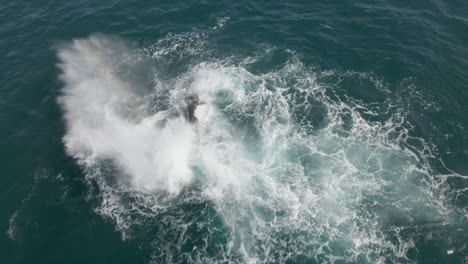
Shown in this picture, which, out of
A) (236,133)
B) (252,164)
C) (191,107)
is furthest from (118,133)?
(252,164)

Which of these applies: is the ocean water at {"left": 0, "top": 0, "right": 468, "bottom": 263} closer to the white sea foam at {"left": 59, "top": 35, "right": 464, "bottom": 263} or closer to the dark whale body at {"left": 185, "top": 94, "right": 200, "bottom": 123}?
the white sea foam at {"left": 59, "top": 35, "right": 464, "bottom": 263}

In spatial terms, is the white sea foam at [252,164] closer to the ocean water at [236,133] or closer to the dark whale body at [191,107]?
the ocean water at [236,133]

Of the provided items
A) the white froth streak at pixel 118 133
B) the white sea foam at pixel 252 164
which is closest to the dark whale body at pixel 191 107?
the white sea foam at pixel 252 164

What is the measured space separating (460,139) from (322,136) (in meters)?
24.5

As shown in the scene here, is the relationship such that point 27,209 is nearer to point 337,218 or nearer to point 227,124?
point 227,124

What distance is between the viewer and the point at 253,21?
297 ft

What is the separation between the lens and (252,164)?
207 ft

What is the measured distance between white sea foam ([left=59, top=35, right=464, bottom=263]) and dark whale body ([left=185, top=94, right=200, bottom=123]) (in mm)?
1173

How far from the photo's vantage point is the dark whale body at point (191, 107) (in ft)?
231

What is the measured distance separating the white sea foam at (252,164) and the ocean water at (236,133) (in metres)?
0.27

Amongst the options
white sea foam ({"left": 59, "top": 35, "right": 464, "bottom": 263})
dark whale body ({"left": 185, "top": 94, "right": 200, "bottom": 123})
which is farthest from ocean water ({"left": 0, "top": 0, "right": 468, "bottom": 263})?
dark whale body ({"left": 185, "top": 94, "right": 200, "bottom": 123})

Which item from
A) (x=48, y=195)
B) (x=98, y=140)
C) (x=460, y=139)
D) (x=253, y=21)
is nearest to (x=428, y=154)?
(x=460, y=139)

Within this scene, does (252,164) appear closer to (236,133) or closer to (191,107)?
(236,133)

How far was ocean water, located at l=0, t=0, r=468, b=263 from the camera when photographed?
5375 centimetres
